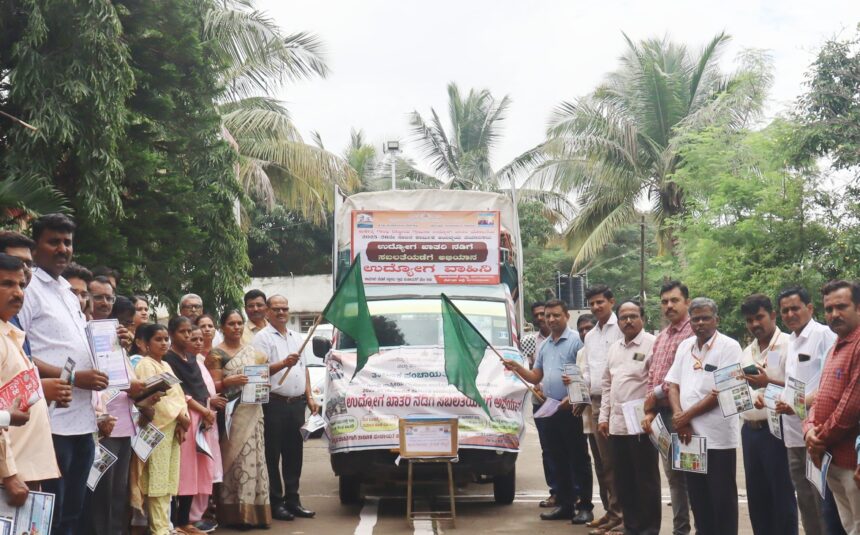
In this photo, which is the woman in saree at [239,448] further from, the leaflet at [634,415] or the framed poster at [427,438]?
the leaflet at [634,415]

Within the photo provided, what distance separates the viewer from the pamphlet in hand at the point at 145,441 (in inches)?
296

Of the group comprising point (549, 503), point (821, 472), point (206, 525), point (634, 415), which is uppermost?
point (634, 415)

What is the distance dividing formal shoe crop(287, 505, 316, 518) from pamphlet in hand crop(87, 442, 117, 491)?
329 centimetres

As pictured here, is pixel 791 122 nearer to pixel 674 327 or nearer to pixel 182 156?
pixel 182 156

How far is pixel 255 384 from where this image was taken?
9039 millimetres

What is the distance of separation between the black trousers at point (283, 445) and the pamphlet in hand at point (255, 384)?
737 mm

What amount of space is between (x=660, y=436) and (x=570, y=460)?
2456 mm

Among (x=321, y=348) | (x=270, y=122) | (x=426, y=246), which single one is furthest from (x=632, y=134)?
(x=321, y=348)

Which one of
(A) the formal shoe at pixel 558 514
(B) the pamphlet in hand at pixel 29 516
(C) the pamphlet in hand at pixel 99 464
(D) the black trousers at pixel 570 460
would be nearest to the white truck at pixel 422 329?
Result: (D) the black trousers at pixel 570 460

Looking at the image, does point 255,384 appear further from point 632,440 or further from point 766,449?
point 766,449

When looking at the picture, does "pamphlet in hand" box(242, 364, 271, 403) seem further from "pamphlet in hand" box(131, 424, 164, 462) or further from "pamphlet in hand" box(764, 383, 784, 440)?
"pamphlet in hand" box(764, 383, 784, 440)

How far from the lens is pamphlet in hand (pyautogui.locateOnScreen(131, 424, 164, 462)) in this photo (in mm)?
7527

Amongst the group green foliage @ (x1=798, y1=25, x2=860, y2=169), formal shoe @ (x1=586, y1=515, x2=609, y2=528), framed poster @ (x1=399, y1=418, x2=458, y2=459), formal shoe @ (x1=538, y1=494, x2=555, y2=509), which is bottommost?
formal shoe @ (x1=538, y1=494, x2=555, y2=509)

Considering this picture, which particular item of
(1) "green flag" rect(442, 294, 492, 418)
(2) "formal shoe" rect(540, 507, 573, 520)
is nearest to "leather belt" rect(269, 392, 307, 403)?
(1) "green flag" rect(442, 294, 492, 418)
